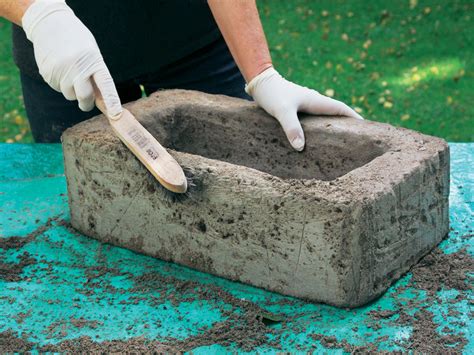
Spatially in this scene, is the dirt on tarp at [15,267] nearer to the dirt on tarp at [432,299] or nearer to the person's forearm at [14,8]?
the person's forearm at [14,8]

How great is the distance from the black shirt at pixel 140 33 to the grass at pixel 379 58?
1870 mm

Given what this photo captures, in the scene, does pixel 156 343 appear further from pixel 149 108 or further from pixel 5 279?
pixel 149 108

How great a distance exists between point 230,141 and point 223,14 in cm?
38

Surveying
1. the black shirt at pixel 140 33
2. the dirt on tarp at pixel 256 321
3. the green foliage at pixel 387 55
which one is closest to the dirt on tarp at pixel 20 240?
the dirt on tarp at pixel 256 321

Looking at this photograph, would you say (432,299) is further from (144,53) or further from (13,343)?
(144,53)

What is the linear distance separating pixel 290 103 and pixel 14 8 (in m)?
0.80

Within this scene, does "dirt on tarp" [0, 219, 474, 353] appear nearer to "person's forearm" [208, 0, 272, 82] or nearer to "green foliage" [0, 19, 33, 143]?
"person's forearm" [208, 0, 272, 82]

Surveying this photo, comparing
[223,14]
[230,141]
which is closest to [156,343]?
[230,141]

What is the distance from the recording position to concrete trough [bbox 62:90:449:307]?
1.78 meters

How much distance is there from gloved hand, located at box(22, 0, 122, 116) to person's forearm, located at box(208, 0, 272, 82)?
0.43 metres

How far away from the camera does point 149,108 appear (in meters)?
2.29

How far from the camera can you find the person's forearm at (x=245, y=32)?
2.27 metres

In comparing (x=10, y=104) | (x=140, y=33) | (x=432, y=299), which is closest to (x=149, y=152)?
(x=140, y=33)

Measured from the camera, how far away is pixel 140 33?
8.21ft
